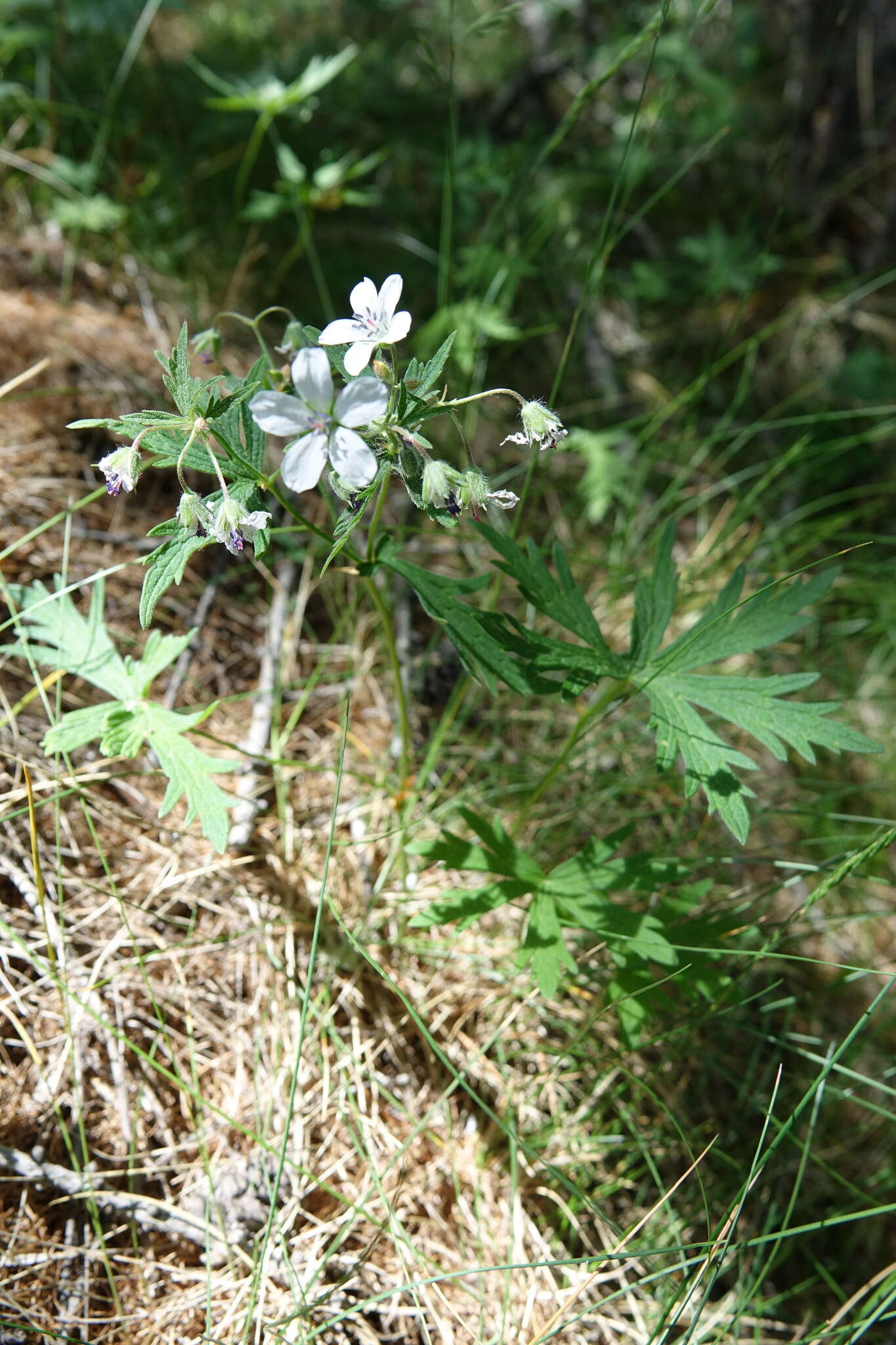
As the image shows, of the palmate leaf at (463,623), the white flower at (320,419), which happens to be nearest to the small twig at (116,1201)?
the palmate leaf at (463,623)

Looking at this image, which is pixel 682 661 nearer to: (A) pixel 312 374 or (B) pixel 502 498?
(B) pixel 502 498

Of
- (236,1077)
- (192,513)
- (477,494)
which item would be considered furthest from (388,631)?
(236,1077)

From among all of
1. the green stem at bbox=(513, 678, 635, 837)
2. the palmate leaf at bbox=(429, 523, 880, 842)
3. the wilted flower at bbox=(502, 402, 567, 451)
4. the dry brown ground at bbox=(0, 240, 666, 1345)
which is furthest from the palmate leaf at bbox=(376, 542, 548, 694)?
the dry brown ground at bbox=(0, 240, 666, 1345)

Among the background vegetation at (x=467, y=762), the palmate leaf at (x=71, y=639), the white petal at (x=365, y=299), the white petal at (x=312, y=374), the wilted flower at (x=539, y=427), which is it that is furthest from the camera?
the palmate leaf at (x=71, y=639)

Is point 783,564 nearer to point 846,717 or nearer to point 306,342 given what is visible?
point 846,717

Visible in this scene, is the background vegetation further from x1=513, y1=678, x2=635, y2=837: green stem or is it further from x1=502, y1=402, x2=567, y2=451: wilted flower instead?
x1=502, y1=402, x2=567, y2=451: wilted flower

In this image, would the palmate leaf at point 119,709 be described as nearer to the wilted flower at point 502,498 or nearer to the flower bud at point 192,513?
the flower bud at point 192,513

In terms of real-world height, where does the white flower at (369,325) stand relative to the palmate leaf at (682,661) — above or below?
above
